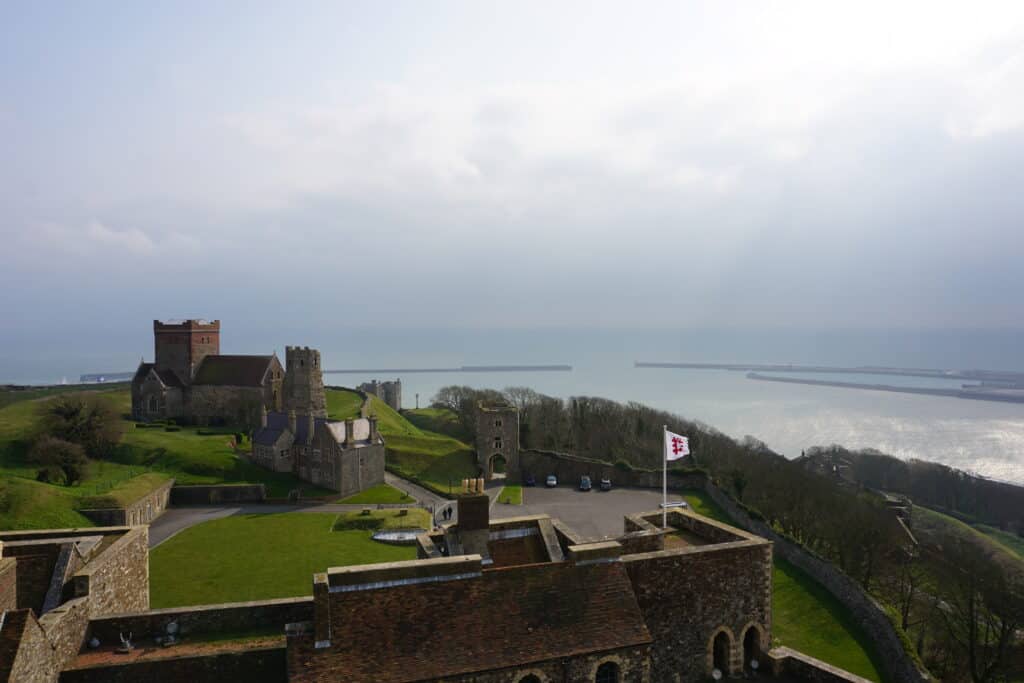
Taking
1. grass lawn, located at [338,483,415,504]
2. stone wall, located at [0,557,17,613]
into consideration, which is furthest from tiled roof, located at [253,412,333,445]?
stone wall, located at [0,557,17,613]

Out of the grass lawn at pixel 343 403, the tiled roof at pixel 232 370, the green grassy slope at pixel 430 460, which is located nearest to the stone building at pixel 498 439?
the green grassy slope at pixel 430 460

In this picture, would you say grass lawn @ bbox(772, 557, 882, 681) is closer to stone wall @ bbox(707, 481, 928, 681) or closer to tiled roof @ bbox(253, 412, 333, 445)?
stone wall @ bbox(707, 481, 928, 681)

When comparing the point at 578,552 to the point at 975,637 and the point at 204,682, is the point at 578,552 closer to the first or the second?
the point at 204,682

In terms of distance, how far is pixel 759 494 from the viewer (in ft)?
148

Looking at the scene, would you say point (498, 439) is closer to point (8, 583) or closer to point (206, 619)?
point (206, 619)

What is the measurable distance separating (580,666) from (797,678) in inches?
246

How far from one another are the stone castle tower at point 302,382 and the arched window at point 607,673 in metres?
44.2

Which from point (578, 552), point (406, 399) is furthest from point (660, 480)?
point (406, 399)

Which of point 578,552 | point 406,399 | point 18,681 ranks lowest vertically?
point 406,399

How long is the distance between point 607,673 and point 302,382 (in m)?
45.3

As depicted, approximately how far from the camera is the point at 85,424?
47.8 metres

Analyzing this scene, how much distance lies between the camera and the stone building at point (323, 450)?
46.4m

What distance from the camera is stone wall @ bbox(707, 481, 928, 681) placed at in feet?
72.9

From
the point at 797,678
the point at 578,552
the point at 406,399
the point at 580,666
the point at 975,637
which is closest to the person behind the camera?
the point at 580,666
